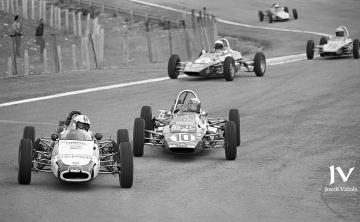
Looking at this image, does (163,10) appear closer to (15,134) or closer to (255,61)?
(255,61)

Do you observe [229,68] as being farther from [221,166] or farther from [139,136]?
[221,166]

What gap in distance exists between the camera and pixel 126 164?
16844mm

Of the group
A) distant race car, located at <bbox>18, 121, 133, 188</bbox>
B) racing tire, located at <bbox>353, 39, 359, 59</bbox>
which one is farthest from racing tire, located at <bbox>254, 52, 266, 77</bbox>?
distant race car, located at <bbox>18, 121, 133, 188</bbox>

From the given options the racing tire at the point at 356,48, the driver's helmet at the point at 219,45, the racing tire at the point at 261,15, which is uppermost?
the racing tire at the point at 261,15

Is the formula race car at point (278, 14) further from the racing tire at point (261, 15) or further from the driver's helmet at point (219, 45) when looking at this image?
the driver's helmet at point (219, 45)

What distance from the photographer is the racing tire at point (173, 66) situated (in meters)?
33.7

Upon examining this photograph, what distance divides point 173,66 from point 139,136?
14.4 m

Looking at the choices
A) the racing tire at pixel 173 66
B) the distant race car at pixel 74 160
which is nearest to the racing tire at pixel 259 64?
the racing tire at pixel 173 66

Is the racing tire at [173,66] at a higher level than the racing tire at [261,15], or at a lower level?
lower

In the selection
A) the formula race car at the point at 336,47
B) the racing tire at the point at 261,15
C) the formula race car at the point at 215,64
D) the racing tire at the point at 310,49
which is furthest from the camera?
the racing tire at the point at 261,15

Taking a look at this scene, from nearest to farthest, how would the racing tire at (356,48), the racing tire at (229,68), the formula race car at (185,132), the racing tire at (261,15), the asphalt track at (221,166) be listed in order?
the asphalt track at (221,166), the formula race car at (185,132), the racing tire at (229,68), the racing tire at (356,48), the racing tire at (261,15)

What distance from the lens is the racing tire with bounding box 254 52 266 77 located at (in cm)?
3434

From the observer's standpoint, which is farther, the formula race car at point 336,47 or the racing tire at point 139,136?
the formula race car at point 336,47

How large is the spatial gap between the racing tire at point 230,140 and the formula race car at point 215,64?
1274 cm
